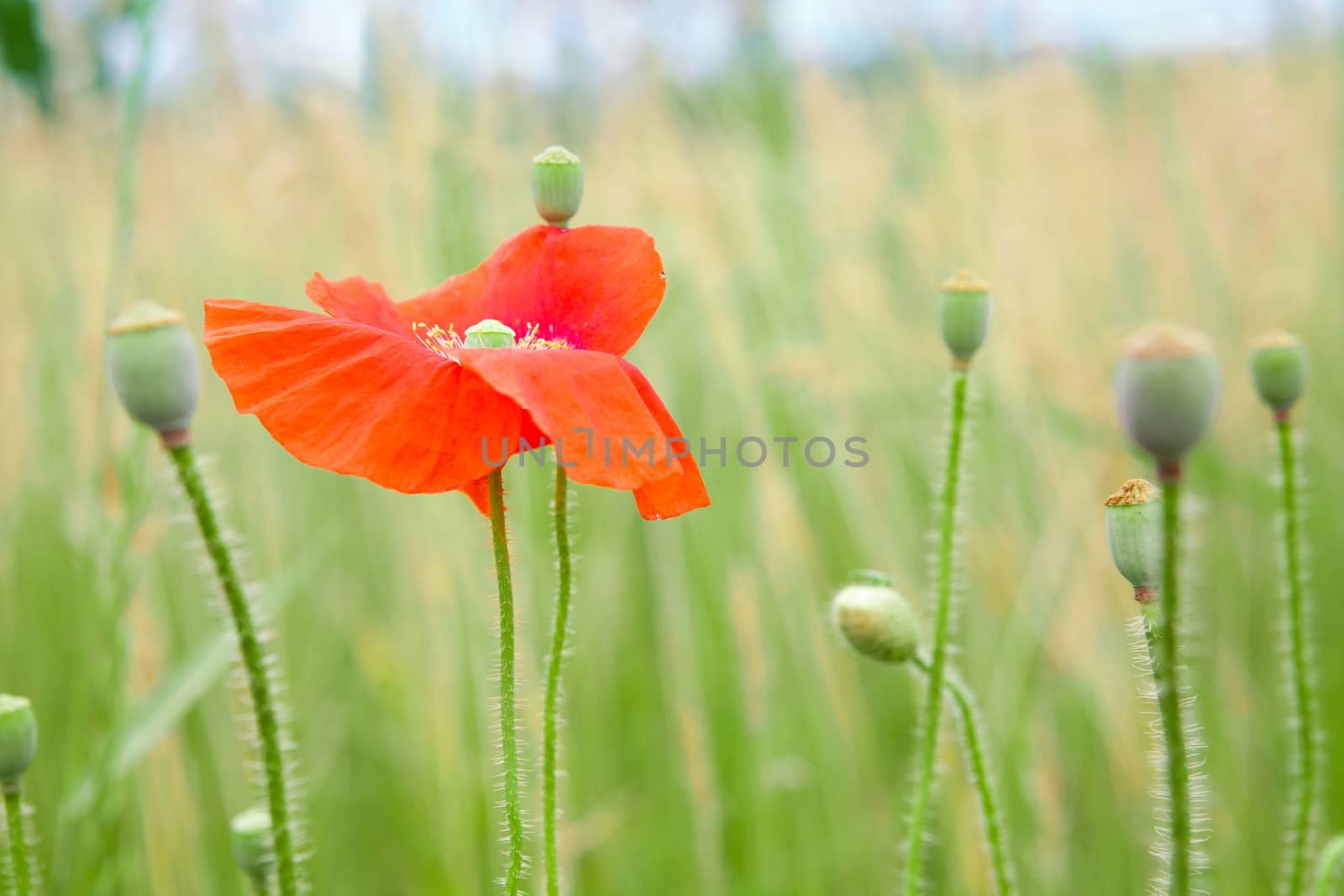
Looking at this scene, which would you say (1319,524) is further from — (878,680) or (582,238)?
(582,238)

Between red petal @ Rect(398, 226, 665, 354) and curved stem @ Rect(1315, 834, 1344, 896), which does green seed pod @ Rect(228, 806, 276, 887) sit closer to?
red petal @ Rect(398, 226, 665, 354)

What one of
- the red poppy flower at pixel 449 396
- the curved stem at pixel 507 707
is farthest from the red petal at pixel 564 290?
the curved stem at pixel 507 707

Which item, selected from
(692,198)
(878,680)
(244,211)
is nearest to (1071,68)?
(692,198)

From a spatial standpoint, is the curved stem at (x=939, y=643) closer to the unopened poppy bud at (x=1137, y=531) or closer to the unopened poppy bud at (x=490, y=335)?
the unopened poppy bud at (x=1137, y=531)

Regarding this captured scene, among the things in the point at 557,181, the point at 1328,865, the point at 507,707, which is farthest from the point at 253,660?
the point at 1328,865

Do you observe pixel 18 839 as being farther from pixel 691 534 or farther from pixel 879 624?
pixel 691 534

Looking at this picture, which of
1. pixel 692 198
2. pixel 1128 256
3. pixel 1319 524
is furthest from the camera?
pixel 1128 256
